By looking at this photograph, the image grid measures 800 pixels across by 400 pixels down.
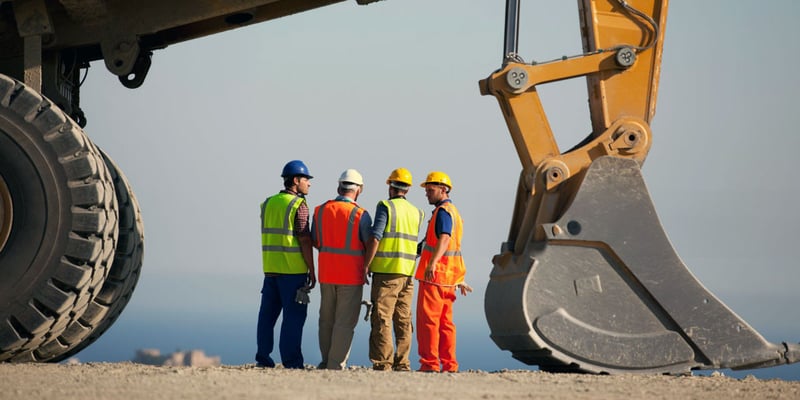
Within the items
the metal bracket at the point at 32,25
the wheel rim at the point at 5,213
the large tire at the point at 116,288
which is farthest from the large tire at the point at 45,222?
the large tire at the point at 116,288

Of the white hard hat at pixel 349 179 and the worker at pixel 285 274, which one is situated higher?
the white hard hat at pixel 349 179

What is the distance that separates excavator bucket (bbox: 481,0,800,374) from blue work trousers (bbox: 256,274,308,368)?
1576 mm

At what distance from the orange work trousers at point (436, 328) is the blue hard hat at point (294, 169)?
53.3 inches

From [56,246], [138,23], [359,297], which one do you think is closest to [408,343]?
[359,297]

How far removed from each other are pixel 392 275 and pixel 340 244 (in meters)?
0.49

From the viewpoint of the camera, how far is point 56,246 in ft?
28.8

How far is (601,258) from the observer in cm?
869

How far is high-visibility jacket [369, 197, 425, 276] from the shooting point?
941 centimetres

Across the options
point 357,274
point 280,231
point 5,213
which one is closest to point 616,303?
point 357,274

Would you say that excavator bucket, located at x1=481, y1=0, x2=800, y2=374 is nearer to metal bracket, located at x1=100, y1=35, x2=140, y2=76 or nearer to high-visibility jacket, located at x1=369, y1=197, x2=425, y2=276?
high-visibility jacket, located at x1=369, y1=197, x2=425, y2=276

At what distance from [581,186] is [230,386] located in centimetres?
309

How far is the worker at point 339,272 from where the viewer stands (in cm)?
935

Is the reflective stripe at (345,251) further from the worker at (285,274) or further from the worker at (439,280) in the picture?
the worker at (439,280)

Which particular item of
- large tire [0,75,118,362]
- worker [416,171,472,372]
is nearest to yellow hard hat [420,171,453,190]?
worker [416,171,472,372]
